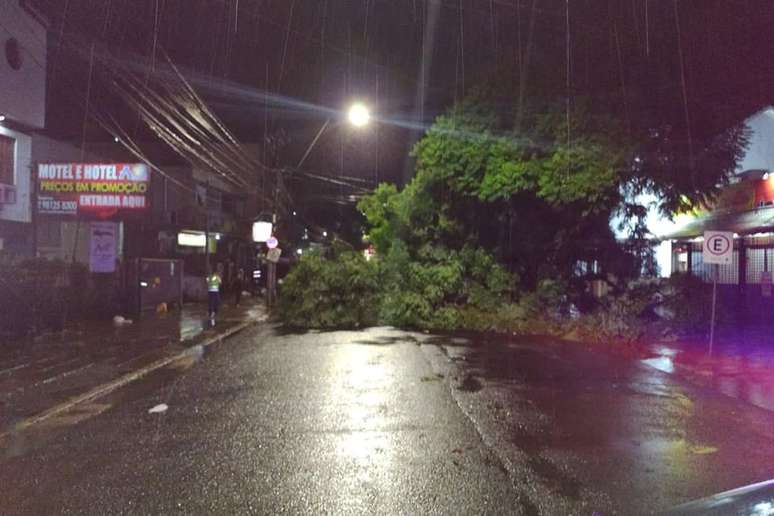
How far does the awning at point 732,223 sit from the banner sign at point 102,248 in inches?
678

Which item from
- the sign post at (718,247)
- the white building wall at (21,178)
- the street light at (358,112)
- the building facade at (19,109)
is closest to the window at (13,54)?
the building facade at (19,109)

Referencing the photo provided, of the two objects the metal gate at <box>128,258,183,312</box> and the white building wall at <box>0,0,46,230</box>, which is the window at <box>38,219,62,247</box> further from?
the metal gate at <box>128,258,183,312</box>

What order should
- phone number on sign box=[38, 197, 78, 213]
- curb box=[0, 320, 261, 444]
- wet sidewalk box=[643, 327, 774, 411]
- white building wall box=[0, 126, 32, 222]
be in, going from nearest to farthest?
curb box=[0, 320, 261, 444] < wet sidewalk box=[643, 327, 774, 411] < phone number on sign box=[38, 197, 78, 213] < white building wall box=[0, 126, 32, 222]

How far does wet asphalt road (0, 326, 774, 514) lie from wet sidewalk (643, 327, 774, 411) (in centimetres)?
56

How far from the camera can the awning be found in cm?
1631

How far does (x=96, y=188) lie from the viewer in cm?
1922

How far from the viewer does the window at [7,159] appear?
Result: 66.1ft

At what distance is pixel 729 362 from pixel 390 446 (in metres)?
8.93

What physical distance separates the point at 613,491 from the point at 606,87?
1350cm

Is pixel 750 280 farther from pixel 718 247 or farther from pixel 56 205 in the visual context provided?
pixel 56 205

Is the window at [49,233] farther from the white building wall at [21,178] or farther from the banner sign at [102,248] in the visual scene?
the banner sign at [102,248]

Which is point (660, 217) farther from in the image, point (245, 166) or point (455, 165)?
point (245, 166)

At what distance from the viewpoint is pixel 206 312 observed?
2361 cm

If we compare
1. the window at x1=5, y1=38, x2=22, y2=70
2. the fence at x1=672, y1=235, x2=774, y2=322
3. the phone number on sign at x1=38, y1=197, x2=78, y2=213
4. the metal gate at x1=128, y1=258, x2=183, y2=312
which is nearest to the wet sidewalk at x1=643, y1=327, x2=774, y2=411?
the fence at x1=672, y1=235, x2=774, y2=322
